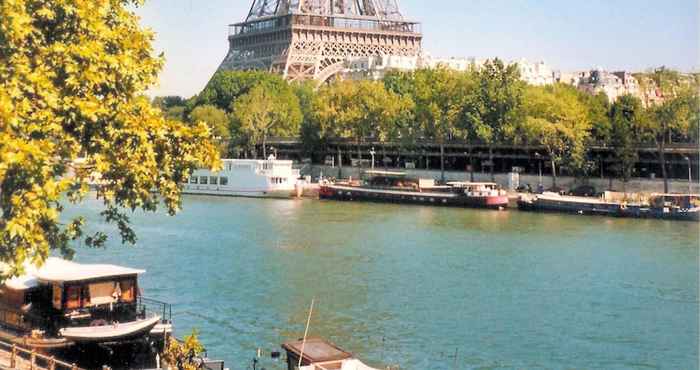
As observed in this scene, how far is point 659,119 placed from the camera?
6469 centimetres

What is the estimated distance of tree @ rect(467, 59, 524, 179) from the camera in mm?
71750

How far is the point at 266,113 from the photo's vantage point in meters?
91.8

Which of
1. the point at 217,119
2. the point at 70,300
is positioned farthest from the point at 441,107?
the point at 70,300

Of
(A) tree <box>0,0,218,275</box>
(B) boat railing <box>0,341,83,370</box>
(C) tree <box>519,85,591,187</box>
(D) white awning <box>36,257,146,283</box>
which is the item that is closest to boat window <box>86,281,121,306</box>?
(D) white awning <box>36,257,146,283</box>

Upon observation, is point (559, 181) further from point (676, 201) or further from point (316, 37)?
point (316, 37)

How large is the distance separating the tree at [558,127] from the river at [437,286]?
1373 cm

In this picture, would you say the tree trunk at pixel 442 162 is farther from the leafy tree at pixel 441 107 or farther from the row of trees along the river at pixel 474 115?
the row of trees along the river at pixel 474 115

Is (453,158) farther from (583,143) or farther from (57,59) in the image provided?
(57,59)

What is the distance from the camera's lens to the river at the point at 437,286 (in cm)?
2550

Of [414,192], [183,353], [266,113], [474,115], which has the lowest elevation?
[183,353]

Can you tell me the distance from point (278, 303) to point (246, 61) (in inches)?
3546

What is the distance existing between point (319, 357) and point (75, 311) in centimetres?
527

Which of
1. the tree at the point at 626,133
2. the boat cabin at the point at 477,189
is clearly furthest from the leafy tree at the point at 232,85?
the tree at the point at 626,133

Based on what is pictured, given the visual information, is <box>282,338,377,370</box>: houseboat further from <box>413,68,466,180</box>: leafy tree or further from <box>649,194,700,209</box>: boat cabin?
<box>413,68,466,180</box>: leafy tree
